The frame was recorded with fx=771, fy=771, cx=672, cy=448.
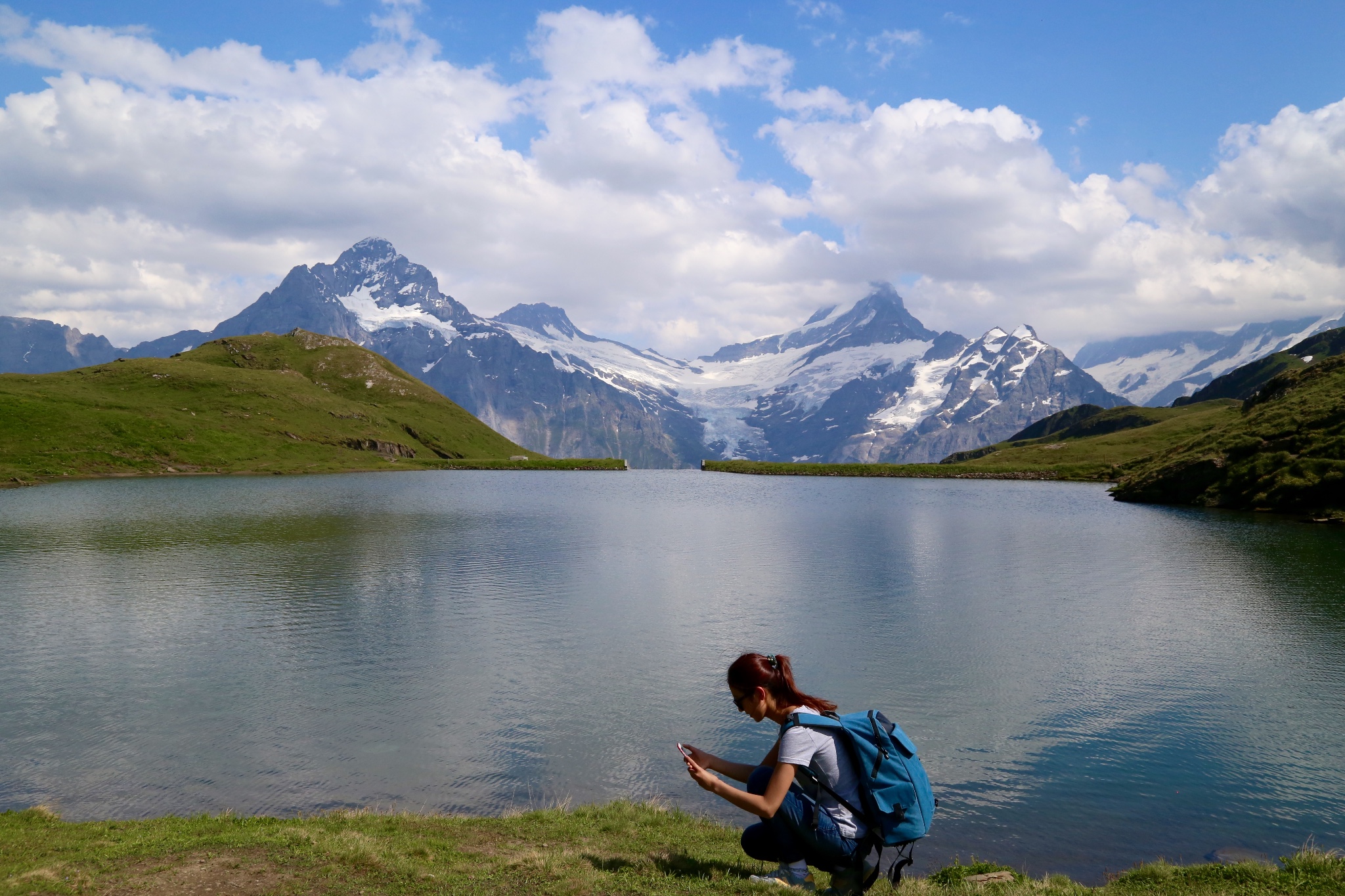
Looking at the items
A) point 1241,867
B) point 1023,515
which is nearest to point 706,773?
point 1241,867

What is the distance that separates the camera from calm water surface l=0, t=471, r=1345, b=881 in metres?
20.8

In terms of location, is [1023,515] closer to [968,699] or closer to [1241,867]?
[968,699]

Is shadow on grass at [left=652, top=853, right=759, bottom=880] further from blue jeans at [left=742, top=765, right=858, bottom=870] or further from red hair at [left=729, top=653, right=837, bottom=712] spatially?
red hair at [left=729, top=653, right=837, bottom=712]

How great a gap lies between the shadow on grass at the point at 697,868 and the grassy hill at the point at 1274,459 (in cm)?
10634

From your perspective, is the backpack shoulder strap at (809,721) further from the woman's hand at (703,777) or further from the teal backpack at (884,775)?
the woman's hand at (703,777)

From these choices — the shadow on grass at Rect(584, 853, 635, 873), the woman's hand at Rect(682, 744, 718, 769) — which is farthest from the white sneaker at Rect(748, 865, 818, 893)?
the shadow on grass at Rect(584, 853, 635, 873)

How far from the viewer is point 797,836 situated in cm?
1218

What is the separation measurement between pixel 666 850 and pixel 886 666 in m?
19.2

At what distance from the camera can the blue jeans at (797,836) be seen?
1181 cm

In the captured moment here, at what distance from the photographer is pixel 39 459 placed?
154875 mm

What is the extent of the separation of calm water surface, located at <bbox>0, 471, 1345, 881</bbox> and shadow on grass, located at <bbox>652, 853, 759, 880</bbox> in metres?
5.76

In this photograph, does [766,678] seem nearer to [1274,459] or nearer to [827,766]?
[827,766]

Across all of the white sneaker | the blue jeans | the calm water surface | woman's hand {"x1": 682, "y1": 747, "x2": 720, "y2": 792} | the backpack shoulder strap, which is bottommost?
the calm water surface

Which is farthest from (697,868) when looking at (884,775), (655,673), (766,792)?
(655,673)
